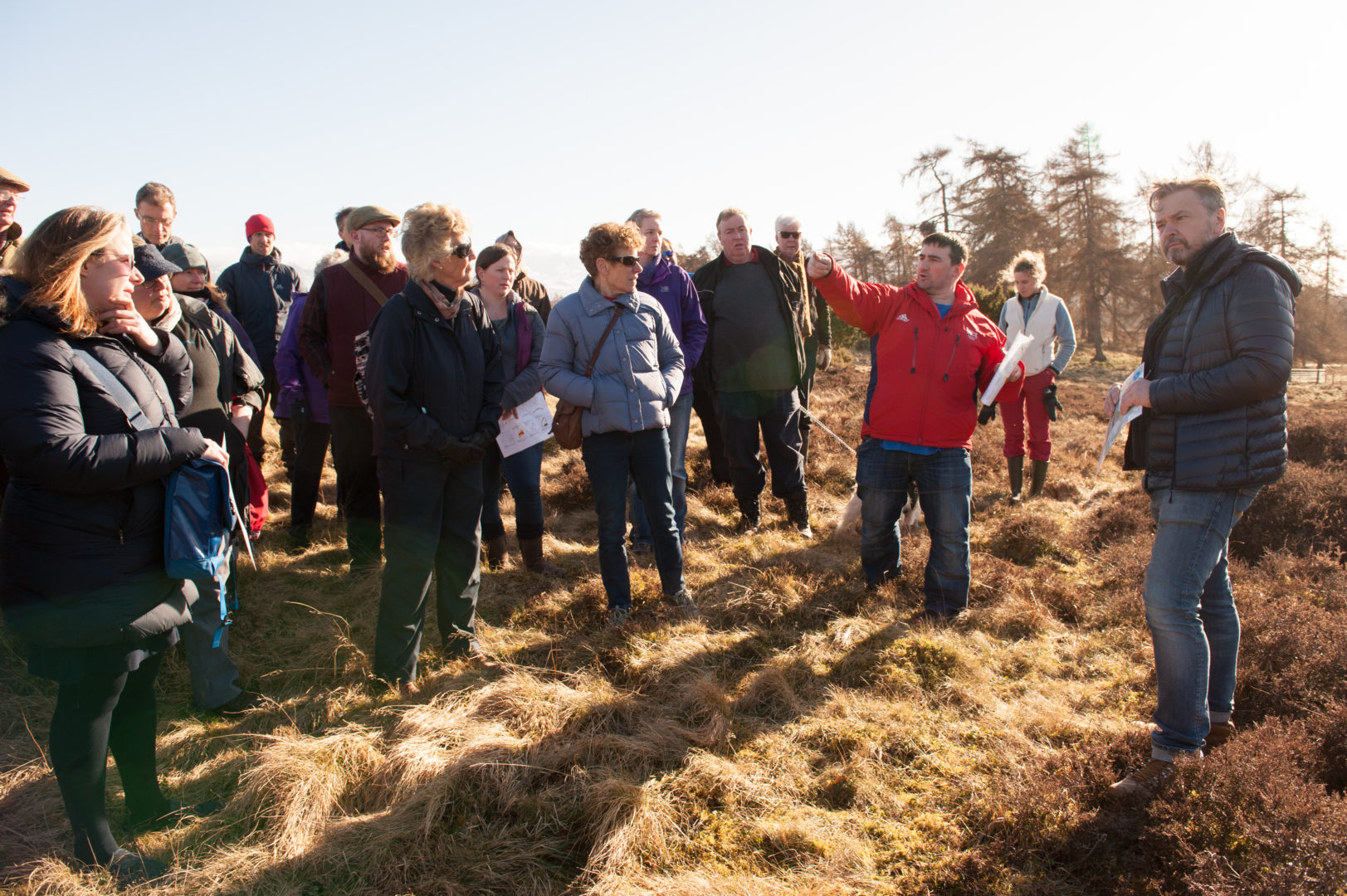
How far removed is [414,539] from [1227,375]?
3523mm

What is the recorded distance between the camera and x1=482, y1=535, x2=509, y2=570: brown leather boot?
5551 millimetres

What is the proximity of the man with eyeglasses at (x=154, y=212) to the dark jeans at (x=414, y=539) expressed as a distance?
8.55 feet

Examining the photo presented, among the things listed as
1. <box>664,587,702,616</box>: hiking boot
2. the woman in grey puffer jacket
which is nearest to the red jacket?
the woman in grey puffer jacket

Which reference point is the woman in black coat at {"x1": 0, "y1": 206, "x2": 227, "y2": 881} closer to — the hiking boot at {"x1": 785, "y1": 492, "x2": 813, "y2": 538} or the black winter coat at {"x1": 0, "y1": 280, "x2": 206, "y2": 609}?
the black winter coat at {"x1": 0, "y1": 280, "x2": 206, "y2": 609}

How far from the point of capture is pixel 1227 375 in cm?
287

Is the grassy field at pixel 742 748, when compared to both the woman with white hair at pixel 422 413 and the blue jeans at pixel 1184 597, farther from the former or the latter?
the woman with white hair at pixel 422 413

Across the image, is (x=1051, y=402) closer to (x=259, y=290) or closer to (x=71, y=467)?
(x=259, y=290)

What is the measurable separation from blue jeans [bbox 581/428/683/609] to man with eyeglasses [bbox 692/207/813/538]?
5.63ft

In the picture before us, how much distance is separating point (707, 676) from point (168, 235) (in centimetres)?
443

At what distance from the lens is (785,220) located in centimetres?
625

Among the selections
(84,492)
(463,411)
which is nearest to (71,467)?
(84,492)

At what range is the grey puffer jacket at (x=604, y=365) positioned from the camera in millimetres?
4344

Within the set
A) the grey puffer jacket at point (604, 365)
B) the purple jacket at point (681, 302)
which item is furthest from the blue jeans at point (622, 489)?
the purple jacket at point (681, 302)

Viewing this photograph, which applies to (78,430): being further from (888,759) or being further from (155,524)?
(888,759)
